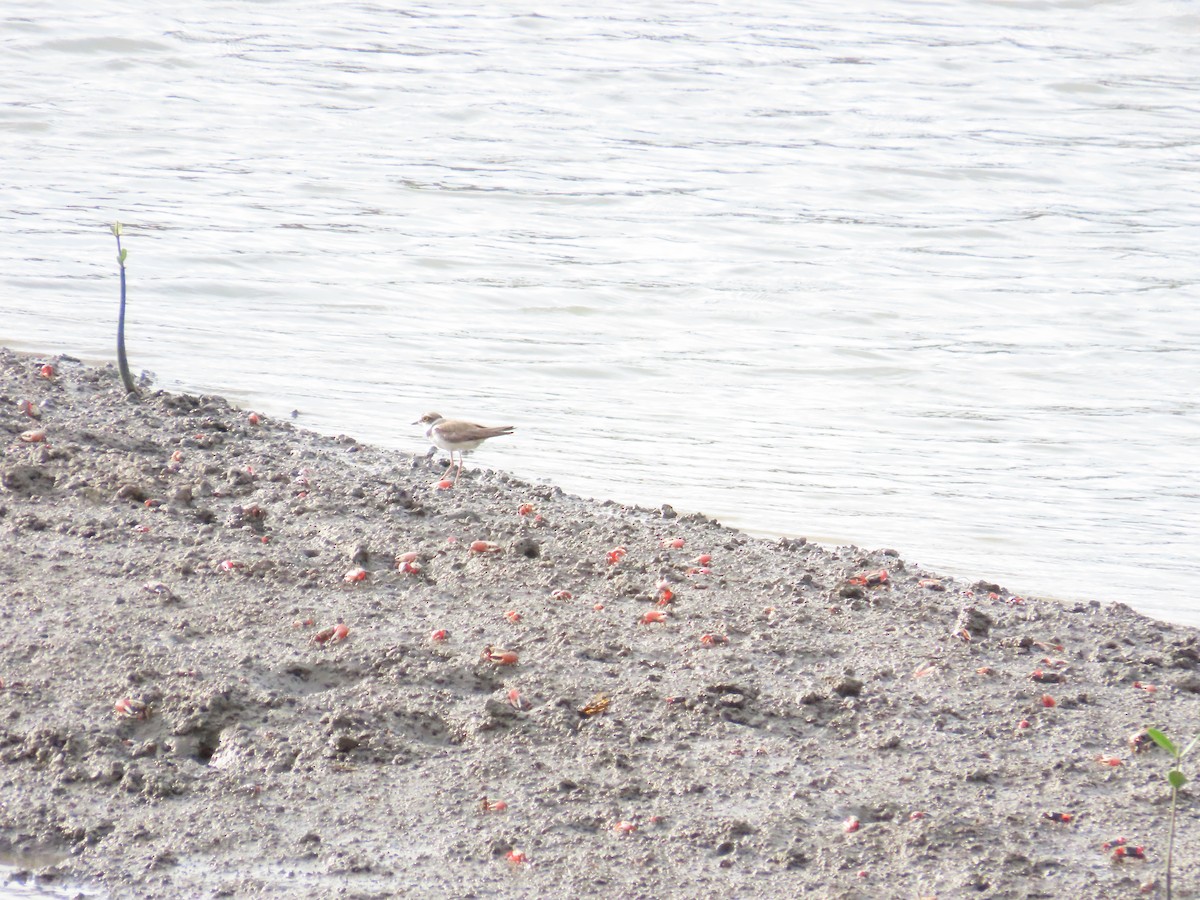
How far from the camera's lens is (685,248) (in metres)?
11.1

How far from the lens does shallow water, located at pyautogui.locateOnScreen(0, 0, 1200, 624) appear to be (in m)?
6.99

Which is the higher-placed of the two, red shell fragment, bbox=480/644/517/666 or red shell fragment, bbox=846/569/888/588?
red shell fragment, bbox=480/644/517/666

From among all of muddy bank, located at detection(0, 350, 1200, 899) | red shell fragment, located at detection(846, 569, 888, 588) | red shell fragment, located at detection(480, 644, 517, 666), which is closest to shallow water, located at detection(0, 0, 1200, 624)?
red shell fragment, located at detection(846, 569, 888, 588)

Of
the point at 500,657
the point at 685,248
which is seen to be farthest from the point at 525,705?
the point at 685,248

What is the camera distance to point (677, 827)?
346cm

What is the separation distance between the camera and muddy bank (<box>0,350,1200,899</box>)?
336 centimetres

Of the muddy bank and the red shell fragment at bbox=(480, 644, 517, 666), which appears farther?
the red shell fragment at bbox=(480, 644, 517, 666)

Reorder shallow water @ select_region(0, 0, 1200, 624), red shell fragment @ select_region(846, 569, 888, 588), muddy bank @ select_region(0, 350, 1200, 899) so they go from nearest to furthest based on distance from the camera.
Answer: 1. muddy bank @ select_region(0, 350, 1200, 899)
2. red shell fragment @ select_region(846, 569, 888, 588)
3. shallow water @ select_region(0, 0, 1200, 624)

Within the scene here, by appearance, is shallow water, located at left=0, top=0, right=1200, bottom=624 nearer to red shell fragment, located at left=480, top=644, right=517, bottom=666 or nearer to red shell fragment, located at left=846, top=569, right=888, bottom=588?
red shell fragment, located at left=846, top=569, right=888, bottom=588

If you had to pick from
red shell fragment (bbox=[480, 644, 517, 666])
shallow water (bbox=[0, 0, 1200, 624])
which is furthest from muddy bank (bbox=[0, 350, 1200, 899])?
shallow water (bbox=[0, 0, 1200, 624])

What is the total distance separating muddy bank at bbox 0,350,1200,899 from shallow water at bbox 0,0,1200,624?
138 cm

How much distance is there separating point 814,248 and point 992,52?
8.63 m

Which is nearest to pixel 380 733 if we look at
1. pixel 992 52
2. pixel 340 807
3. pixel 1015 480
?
pixel 340 807

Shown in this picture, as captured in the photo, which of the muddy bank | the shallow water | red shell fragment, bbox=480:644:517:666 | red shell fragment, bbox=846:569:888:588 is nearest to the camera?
the muddy bank
